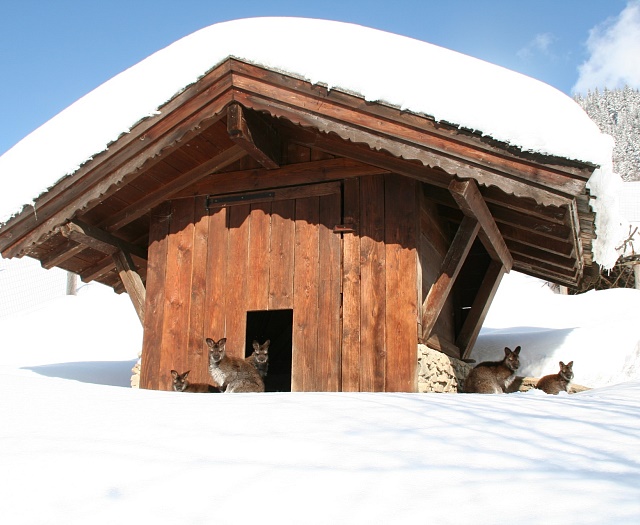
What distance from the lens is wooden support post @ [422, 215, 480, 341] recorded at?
25.5ft

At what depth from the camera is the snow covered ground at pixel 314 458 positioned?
110 inches

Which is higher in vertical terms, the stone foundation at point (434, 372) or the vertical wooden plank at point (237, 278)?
the vertical wooden plank at point (237, 278)

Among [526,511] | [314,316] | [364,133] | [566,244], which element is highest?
[364,133]

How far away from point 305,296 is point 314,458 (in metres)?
5.01

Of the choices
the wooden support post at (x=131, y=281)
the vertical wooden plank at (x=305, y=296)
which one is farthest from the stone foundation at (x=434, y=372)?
the wooden support post at (x=131, y=281)

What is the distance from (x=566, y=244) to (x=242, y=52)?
15.2ft

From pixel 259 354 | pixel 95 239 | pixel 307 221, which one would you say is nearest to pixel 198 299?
pixel 259 354

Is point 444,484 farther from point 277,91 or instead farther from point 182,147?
point 182,147

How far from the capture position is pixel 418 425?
400cm

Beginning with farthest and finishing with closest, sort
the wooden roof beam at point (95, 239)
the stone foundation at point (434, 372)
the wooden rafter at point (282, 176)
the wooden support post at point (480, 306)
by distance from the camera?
1. the wooden support post at point (480, 306)
2. the wooden roof beam at point (95, 239)
3. the wooden rafter at point (282, 176)
4. the stone foundation at point (434, 372)

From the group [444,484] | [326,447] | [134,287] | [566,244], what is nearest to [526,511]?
[444,484]

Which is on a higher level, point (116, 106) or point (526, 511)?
point (116, 106)

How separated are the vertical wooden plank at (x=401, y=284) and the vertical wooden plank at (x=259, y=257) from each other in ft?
5.43

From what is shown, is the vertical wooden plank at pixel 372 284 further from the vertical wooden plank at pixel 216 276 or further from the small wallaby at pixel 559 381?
the small wallaby at pixel 559 381
